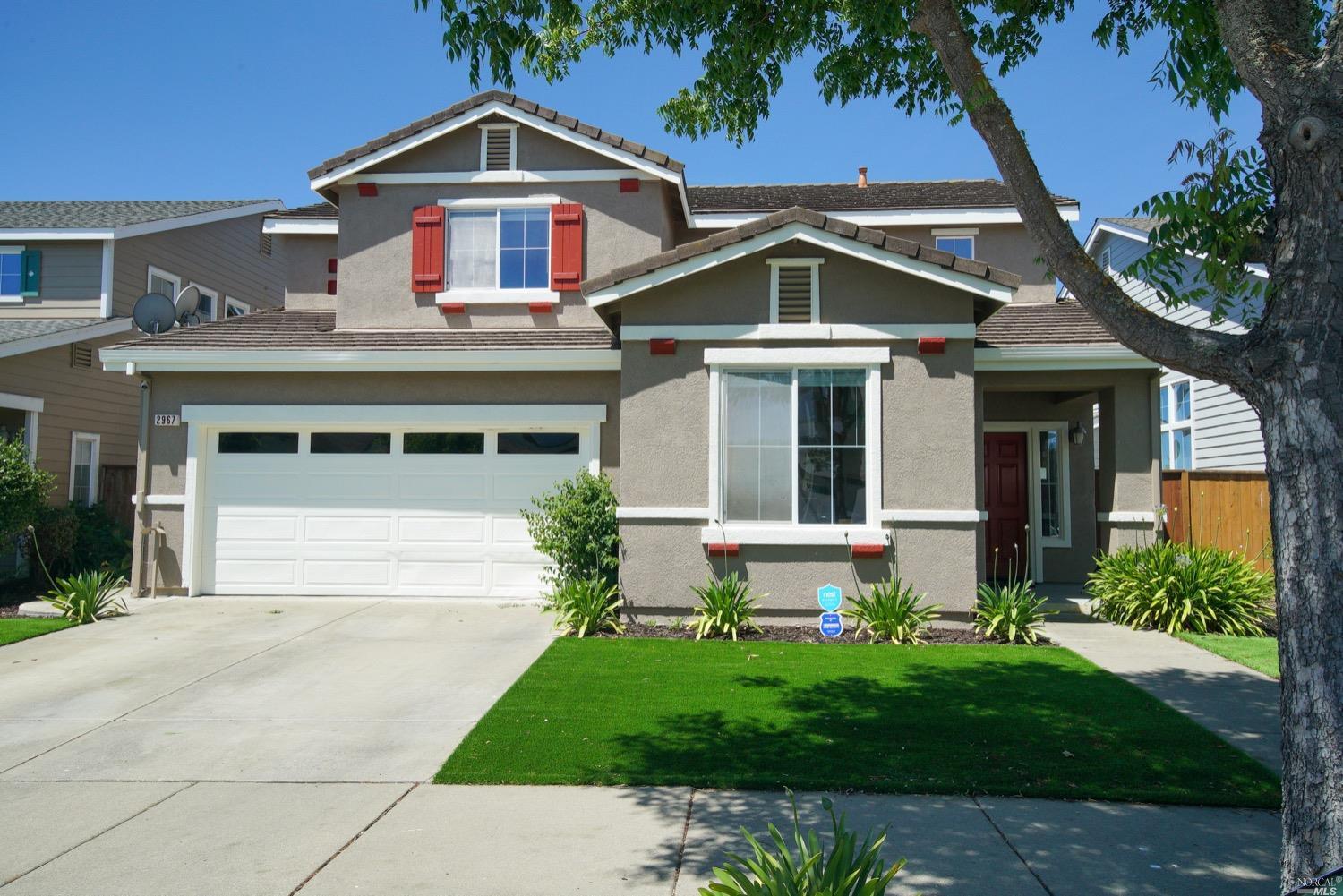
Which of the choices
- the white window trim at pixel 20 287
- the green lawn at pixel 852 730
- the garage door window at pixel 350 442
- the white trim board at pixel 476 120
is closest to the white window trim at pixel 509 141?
the white trim board at pixel 476 120

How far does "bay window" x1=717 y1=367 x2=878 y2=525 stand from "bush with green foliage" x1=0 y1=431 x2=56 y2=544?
9.23 metres

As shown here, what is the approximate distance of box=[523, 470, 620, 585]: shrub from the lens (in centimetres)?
Result: 1087

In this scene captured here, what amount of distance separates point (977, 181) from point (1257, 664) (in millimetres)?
10914

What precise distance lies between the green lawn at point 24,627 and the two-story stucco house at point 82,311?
563cm

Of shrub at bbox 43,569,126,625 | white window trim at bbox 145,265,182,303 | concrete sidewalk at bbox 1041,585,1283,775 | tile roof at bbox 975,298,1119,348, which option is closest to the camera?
concrete sidewalk at bbox 1041,585,1283,775

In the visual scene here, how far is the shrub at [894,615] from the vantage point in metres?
9.85

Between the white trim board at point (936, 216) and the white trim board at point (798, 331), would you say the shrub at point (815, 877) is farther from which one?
the white trim board at point (936, 216)

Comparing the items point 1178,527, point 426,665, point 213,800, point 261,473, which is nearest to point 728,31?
point 426,665

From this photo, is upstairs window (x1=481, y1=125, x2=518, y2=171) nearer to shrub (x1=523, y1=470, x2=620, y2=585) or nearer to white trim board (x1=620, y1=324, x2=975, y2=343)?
white trim board (x1=620, y1=324, x2=975, y2=343)

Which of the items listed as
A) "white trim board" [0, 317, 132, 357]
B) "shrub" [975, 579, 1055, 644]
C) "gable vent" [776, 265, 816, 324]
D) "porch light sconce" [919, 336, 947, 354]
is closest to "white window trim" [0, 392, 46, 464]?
"white trim board" [0, 317, 132, 357]

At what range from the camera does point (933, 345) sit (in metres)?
10.4

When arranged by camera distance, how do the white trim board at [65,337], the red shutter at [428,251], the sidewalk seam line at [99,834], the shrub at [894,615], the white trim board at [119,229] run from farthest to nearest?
1. the white trim board at [119,229]
2. the white trim board at [65,337]
3. the red shutter at [428,251]
4. the shrub at [894,615]
5. the sidewalk seam line at [99,834]

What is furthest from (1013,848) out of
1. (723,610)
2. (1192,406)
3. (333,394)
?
(1192,406)

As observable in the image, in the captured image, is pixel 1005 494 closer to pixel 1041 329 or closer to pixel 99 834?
pixel 1041 329
